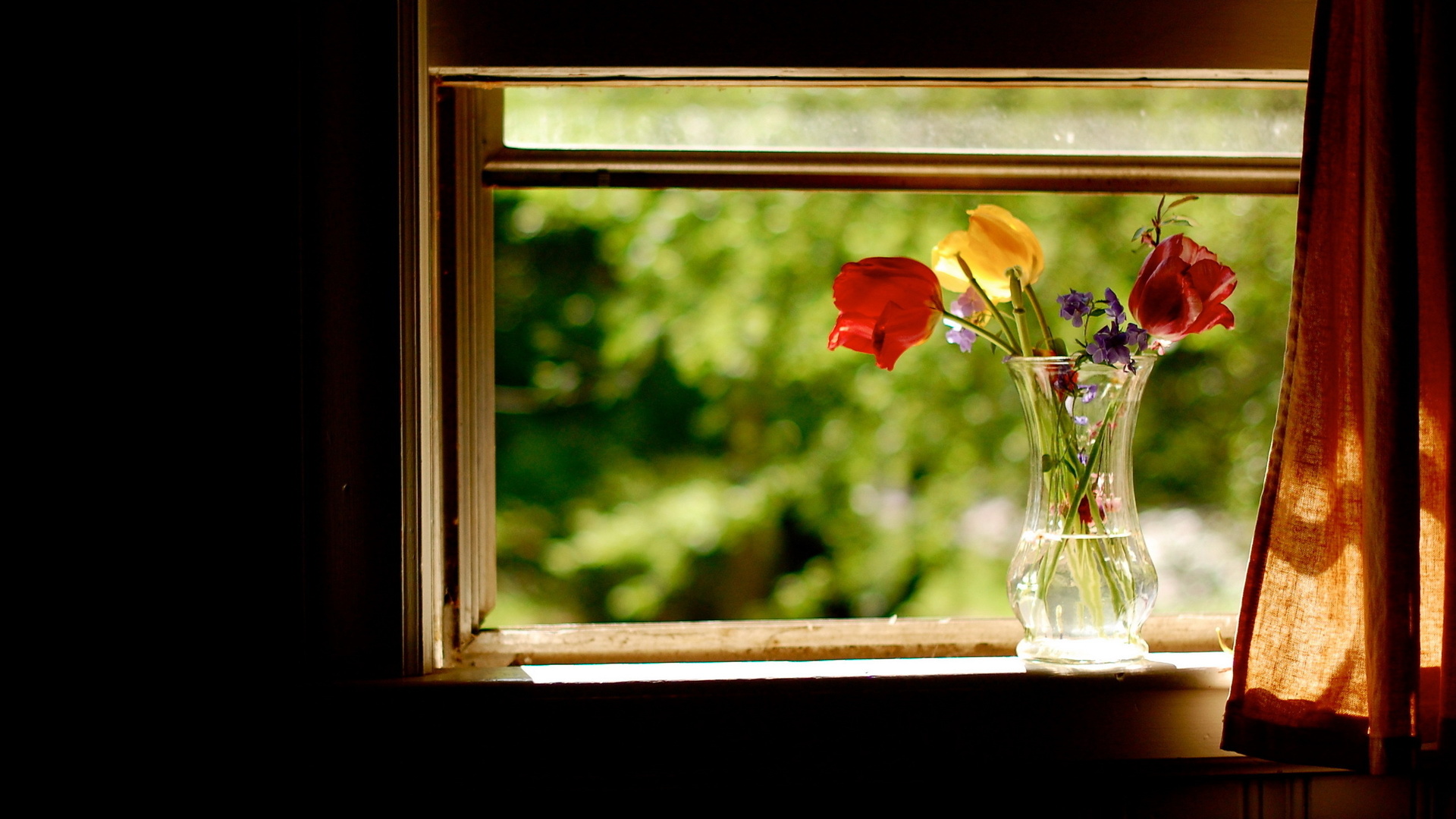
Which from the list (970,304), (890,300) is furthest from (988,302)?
(890,300)

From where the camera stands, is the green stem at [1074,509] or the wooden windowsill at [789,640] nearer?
the green stem at [1074,509]

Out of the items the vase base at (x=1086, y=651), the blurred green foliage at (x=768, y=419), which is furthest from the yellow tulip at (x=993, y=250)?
the blurred green foliage at (x=768, y=419)

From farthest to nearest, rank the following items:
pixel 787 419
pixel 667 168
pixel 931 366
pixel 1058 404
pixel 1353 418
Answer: pixel 787 419, pixel 931 366, pixel 667 168, pixel 1058 404, pixel 1353 418

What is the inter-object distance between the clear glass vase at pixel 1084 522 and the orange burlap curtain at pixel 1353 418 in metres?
0.11

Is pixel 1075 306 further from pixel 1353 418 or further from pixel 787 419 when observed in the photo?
pixel 787 419

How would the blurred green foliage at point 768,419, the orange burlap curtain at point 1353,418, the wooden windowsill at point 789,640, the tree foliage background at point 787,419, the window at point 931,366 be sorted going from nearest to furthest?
the orange burlap curtain at point 1353,418, the wooden windowsill at point 789,640, the window at point 931,366, the tree foliage background at point 787,419, the blurred green foliage at point 768,419

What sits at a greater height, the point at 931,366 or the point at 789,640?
the point at 931,366

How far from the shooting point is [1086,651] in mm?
814

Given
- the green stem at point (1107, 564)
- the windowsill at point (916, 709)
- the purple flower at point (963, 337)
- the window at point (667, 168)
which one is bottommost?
the windowsill at point (916, 709)

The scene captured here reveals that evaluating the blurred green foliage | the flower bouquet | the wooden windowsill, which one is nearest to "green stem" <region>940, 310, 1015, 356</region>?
the flower bouquet

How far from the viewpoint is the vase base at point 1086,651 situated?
0.81 metres

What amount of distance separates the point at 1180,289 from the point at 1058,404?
5.7 inches

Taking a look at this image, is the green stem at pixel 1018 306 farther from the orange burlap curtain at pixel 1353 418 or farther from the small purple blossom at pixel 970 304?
the orange burlap curtain at pixel 1353 418

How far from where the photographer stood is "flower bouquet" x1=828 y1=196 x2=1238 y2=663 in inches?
31.0
